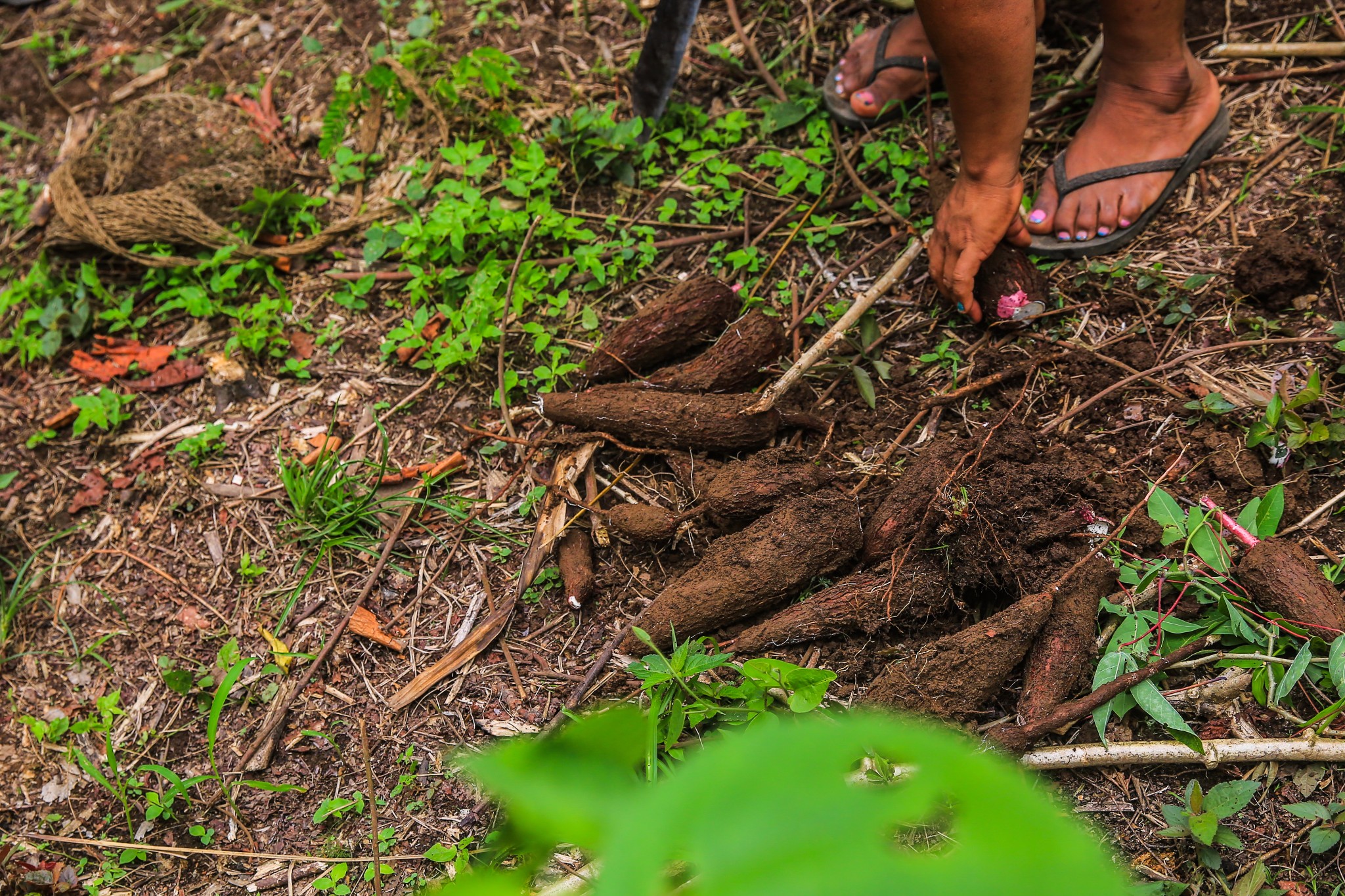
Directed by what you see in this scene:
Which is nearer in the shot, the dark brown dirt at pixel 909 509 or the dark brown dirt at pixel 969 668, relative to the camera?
the dark brown dirt at pixel 969 668

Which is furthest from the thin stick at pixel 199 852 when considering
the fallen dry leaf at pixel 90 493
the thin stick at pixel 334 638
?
the fallen dry leaf at pixel 90 493

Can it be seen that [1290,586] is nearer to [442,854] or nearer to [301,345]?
[442,854]

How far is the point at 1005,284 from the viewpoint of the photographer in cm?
229

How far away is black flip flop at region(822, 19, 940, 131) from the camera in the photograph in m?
2.77

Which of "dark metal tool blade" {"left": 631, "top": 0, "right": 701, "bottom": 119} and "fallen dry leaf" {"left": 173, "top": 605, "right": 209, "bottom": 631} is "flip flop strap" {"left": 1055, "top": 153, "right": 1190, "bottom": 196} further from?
"fallen dry leaf" {"left": 173, "top": 605, "right": 209, "bottom": 631}

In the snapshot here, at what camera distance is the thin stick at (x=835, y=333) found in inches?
84.3

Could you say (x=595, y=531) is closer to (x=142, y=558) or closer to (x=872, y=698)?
(x=872, y=698)

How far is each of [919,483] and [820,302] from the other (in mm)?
786

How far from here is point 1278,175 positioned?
7.87 feet

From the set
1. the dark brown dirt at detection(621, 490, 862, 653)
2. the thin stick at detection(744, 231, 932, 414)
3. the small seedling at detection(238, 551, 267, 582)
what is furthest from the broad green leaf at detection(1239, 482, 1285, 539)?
the small seedling at detection(238, 551, 267, 582)

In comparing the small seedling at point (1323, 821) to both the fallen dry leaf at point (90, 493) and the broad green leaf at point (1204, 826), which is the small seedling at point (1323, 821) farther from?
the fallen dry leaf at point (90, 493)

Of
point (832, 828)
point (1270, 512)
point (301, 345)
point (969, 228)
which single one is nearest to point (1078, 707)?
point (1270, 512)

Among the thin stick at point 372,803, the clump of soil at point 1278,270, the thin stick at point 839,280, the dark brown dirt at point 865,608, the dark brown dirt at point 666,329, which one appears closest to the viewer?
the thin stick at point 372,803

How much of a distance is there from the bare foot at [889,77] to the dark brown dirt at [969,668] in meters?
1.87
